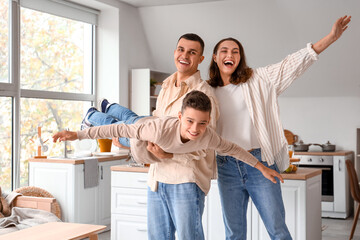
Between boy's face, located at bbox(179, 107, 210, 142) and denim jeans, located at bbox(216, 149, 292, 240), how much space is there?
0.54 metres

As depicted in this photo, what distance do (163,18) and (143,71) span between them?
0.78 m

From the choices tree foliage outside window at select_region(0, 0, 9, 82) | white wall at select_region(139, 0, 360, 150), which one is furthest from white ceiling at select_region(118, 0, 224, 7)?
tree foliage outside window at select_region(0, 0, 9, 82)

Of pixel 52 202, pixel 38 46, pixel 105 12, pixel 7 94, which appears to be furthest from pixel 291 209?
pixel 105 12

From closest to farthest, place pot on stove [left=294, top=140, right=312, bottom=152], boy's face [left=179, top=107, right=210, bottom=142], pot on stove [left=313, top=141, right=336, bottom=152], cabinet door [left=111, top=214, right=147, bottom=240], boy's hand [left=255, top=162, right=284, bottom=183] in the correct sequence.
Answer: boy's face [left=179, top=107, right=210, bottom=142] < boy's hand [left=255, top=162, right=284, bottom=183] < cabinet door [left=111, top=214, right=147, bottom=240] < pot on stove [left=313, top=141, right=336, bottom=152] < pot on stove [left=294, top=140, right=312, bottom=152]

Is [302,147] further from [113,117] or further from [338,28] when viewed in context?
[113,117]

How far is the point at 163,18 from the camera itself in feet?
21.1

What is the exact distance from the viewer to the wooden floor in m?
5.08

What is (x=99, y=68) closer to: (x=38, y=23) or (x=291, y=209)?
(x=38, y=23)

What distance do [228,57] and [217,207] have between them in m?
1.48

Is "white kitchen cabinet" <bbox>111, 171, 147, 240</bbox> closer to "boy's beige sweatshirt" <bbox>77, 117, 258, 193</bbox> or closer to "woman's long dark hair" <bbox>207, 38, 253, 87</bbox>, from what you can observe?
"woman's long dark hair" <bbox>207, 38, 253, 87</bbox>

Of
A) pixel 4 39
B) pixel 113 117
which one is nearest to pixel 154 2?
pixel 4 39

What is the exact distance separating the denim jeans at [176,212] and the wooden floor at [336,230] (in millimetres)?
2723

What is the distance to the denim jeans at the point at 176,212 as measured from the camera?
2234 mm

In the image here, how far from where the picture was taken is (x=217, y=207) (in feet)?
11.8
